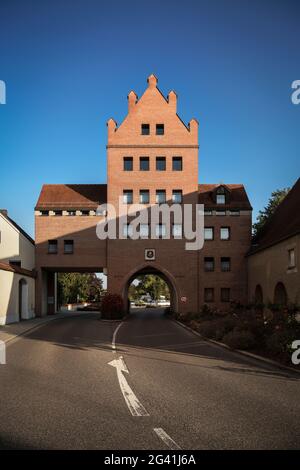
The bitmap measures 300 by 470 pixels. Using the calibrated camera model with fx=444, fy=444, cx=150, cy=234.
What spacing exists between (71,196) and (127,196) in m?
6.55

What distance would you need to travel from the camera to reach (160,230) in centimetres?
4244

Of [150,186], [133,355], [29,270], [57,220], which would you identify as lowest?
[133,355]

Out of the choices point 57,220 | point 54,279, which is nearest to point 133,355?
point 57,220

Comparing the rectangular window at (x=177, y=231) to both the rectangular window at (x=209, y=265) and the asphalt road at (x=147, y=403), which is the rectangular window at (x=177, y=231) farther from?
the asphalt road at (x=147, y=403)

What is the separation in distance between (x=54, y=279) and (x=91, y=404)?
143ft

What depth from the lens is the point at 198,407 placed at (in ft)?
25.0

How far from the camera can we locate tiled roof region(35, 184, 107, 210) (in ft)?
143

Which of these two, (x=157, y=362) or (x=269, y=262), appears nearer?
(x=157, y=362)

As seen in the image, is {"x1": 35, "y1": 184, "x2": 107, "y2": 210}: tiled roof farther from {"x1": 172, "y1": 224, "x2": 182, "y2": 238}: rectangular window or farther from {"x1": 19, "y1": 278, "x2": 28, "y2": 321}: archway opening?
{"x1": 19, "y1": 278, "x2": 28, "y2": 321}: archway opening

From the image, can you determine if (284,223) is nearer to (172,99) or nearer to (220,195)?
(220,195)

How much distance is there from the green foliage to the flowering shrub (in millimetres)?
19461

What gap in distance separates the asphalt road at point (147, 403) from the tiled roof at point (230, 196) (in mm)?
30015
